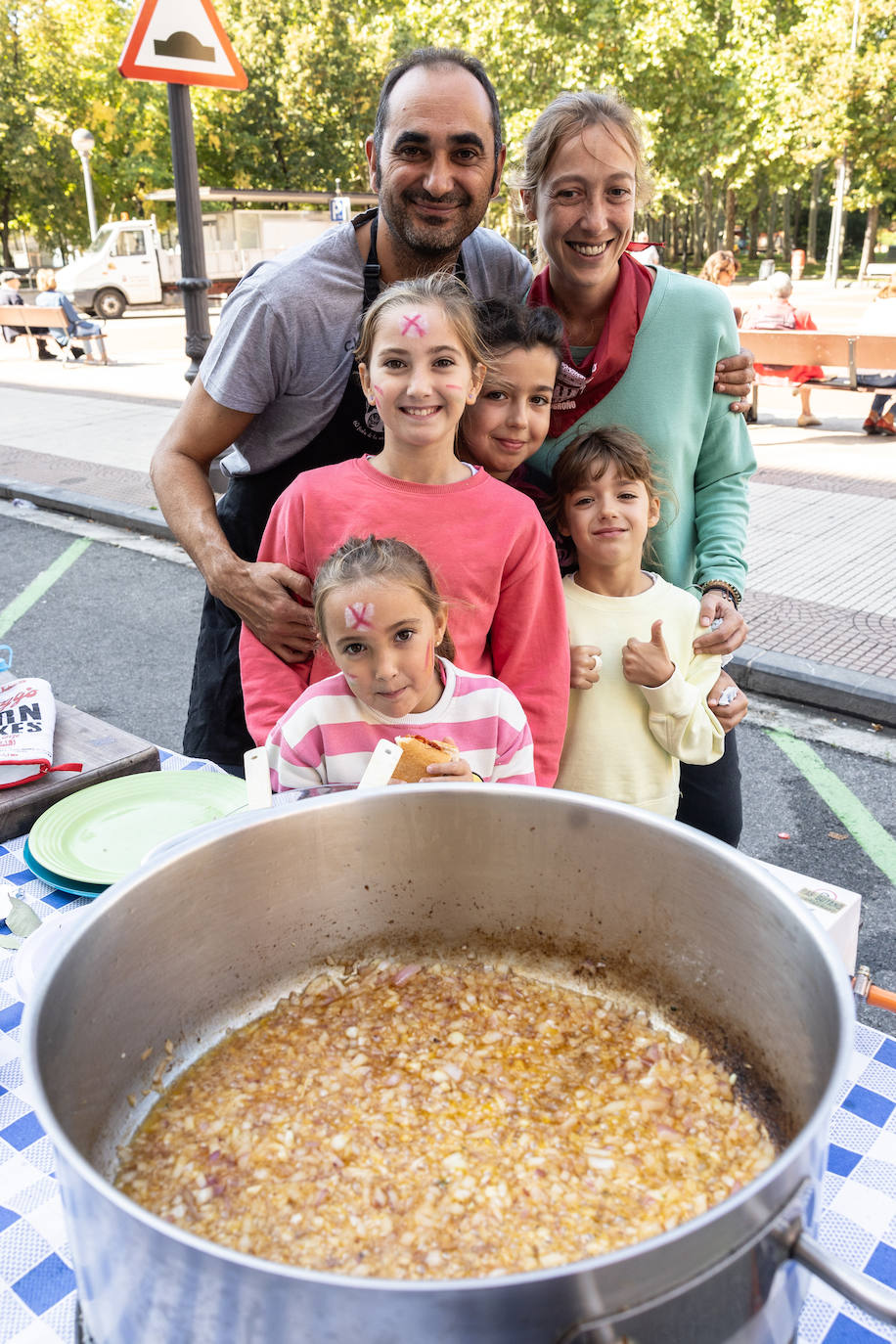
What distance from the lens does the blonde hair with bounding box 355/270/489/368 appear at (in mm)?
1872

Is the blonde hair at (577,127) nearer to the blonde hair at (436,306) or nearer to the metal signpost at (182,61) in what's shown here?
the blonde hair at (436,306)

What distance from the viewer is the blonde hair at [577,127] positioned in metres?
2.09

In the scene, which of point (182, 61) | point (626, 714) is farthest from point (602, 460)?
point (182, 61)

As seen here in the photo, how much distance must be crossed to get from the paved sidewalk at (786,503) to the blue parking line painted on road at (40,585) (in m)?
0.49

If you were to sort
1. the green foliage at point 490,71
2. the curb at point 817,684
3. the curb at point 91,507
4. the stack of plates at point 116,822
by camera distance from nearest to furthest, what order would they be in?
the stack of plates at point 116,822
the curb at point 817,684
the curb at point 91,507
the green foliage at point 490,71

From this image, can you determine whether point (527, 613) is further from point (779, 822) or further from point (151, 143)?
point (151, 143)

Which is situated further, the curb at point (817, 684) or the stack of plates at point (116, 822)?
the curb at point (817, 684)

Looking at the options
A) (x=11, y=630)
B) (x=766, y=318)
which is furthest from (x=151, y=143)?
(x=11, y=630)

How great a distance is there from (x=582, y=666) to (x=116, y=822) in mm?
971

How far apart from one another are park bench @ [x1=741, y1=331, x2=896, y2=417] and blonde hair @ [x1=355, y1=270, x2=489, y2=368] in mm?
7515

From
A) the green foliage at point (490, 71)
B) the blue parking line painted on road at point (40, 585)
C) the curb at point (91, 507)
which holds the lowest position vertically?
the blue parking line painted on road at point (40, 585)

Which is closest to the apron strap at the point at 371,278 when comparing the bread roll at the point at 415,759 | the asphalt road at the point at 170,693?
the bread roll at the point at 415,759

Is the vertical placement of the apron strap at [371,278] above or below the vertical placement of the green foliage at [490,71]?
below

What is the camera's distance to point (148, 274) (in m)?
26.6
